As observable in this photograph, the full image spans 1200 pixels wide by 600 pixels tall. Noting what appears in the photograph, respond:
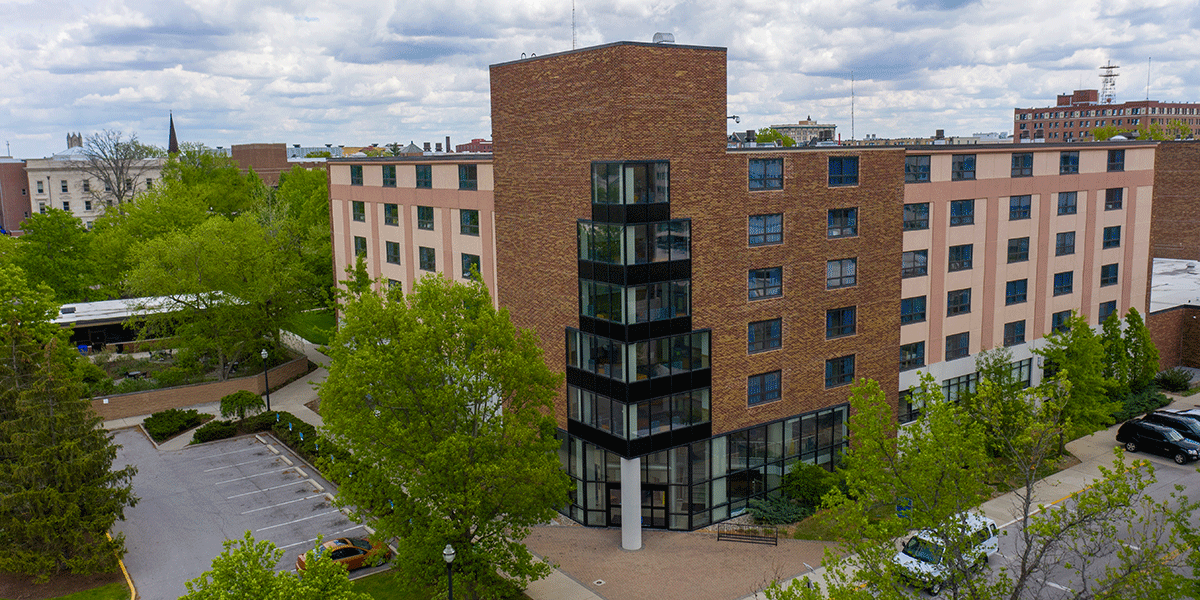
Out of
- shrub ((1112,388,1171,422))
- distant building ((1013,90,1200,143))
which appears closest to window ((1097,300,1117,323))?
shrub ((1112,388,1171,422))

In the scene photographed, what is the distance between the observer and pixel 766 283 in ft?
111

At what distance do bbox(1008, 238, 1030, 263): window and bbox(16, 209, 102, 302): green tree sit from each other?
66.7 m

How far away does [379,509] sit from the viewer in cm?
2473

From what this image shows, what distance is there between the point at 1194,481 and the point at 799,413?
57.8 feet

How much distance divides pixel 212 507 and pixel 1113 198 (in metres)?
47.9

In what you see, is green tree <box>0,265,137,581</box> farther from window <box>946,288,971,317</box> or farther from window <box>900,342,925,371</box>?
window <box>946,288,971,317</box>

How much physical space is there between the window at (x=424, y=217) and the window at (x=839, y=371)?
2124 cm

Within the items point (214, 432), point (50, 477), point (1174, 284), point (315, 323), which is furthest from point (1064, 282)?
point (315, 323)

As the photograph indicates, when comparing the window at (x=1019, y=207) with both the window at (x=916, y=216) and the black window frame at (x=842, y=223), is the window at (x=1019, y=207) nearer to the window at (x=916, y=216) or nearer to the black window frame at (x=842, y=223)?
the window at (x=916, y=216)

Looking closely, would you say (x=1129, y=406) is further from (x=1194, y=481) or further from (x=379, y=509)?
(x=379, y=509)

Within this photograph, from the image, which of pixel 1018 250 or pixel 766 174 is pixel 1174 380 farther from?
pixel 766 174

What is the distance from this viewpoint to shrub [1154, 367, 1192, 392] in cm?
4953

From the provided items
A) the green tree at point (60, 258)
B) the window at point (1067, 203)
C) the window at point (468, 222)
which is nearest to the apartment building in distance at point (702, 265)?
the window at point (468, 222)

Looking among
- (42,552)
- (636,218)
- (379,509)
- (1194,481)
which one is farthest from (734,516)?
(42,552)
